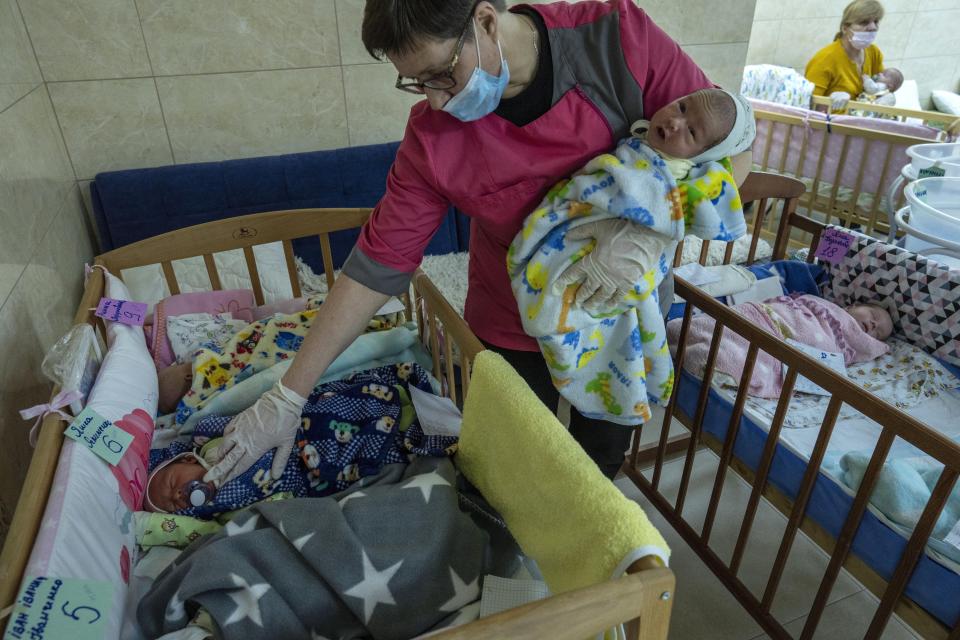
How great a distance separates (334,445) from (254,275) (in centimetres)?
75

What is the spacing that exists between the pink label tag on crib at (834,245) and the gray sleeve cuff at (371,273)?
162 centimetres

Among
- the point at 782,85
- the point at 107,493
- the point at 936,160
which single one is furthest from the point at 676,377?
the point at 782,85

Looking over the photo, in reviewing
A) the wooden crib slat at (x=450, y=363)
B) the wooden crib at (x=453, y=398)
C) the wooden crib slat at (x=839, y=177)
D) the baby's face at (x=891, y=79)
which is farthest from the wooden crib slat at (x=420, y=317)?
the baby's face at (x=891, y=79)

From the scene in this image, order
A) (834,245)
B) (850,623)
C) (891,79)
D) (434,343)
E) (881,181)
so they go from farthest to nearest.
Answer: (891,79) → (881,181) → (834,245) → (850,623) → (434,343)

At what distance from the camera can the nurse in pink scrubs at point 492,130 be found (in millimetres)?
935

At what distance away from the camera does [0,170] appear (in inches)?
47.6

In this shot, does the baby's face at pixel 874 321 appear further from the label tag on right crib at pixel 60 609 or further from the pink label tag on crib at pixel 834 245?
the label tag on right crib at pixel 60 609

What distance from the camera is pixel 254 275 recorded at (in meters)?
1.71

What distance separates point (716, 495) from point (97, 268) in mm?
1600

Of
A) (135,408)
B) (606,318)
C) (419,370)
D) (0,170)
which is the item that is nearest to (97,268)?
(0,170)

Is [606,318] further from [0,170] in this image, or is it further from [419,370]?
[0,170]

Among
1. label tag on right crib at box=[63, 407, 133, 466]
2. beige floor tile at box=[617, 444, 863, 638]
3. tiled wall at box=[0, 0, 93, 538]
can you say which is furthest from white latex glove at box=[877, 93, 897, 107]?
label tag on right crib at box=[63, 407, 133, 466]

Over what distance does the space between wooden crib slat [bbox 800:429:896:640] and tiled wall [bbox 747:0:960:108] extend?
4.44 metres

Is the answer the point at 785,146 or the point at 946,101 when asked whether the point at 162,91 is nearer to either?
the point at 785,146
